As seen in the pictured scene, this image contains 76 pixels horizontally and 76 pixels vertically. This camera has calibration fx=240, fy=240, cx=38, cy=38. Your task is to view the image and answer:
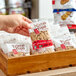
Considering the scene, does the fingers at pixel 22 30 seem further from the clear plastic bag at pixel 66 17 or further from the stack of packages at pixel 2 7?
the stack of packages at pixel 2 7

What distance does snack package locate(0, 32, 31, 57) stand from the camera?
3.75 ft

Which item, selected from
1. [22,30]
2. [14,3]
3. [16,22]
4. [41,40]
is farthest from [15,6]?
[41,40]

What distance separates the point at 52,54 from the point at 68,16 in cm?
81

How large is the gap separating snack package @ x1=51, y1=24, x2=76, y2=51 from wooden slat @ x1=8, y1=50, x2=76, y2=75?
2.6 inches

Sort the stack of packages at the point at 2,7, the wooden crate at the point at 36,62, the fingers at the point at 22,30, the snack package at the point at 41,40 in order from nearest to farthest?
the wooden crate at the point at 36,62 → the snack package at the point at 41,40 → the fingers at the point at 22,30 → the stack of packages at the point at 2,7

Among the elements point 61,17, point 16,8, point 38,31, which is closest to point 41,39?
point 38,31

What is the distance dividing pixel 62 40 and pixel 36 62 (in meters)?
0.23

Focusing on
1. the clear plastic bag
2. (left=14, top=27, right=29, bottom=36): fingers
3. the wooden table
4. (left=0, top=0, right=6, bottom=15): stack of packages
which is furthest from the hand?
(left=0, top=0, right=6, bottom=15): stack of packages

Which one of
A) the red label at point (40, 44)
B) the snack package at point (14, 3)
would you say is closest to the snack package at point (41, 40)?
the red label at point (40, 44)

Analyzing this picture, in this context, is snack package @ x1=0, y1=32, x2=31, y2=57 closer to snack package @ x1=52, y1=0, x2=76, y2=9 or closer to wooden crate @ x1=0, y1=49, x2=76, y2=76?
wooden crate @ x1=0, y1=49, x2=76, y2=76

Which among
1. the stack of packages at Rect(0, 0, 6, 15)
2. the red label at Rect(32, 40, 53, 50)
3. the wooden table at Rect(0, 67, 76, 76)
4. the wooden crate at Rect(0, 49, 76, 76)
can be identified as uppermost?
the stack of packages at Rect(0, 0, 6, 15)

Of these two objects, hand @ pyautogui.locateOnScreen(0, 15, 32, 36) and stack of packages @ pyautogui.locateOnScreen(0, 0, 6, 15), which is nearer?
hand @ pyautogui.locateOnScreen(0, 15, 32, 36)

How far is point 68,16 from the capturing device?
188 centimetres

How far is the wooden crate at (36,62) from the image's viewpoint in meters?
1.07
